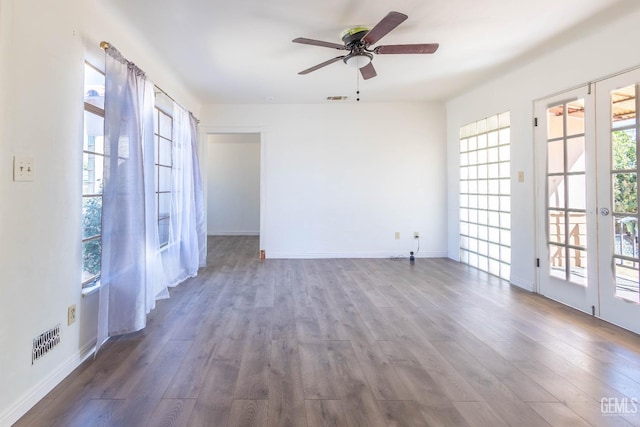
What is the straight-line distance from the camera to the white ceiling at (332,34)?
2.34m

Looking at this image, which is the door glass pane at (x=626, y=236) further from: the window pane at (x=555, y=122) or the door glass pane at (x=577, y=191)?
the window pane at (x=555, y=122)

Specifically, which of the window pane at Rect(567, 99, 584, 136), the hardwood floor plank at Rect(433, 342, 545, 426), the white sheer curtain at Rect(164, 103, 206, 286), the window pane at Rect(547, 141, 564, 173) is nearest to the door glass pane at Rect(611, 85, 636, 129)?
the window pane at Rect(567, 99, 584, 136)

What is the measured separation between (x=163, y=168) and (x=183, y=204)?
51 cm

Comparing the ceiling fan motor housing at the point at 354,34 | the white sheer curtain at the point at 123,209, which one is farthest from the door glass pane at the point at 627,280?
the white sheer curtain at the point at 123,209

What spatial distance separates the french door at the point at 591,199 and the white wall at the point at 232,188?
651 centimetres

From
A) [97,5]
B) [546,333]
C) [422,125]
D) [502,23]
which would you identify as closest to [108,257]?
[97,5]

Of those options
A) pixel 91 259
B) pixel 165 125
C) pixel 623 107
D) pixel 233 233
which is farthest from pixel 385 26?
pixel 233 233

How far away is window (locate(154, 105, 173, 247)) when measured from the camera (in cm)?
354

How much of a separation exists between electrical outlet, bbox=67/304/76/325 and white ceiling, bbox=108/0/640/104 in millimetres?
2222

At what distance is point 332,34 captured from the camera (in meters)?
2.77

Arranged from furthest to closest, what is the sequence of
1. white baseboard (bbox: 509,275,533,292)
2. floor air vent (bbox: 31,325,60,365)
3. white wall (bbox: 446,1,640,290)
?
white baseboard (bbox: 509,275,533,292)
white wall (bbox: 446,1,640,290)
floor air vent (bbox: 31,325,60,365)

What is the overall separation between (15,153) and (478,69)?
430 centimetres

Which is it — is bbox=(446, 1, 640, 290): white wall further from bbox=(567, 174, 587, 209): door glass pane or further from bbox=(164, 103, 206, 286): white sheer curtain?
bbox=(164, 103, 206, 286): white sheer curtain

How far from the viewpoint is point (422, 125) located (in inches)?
205
